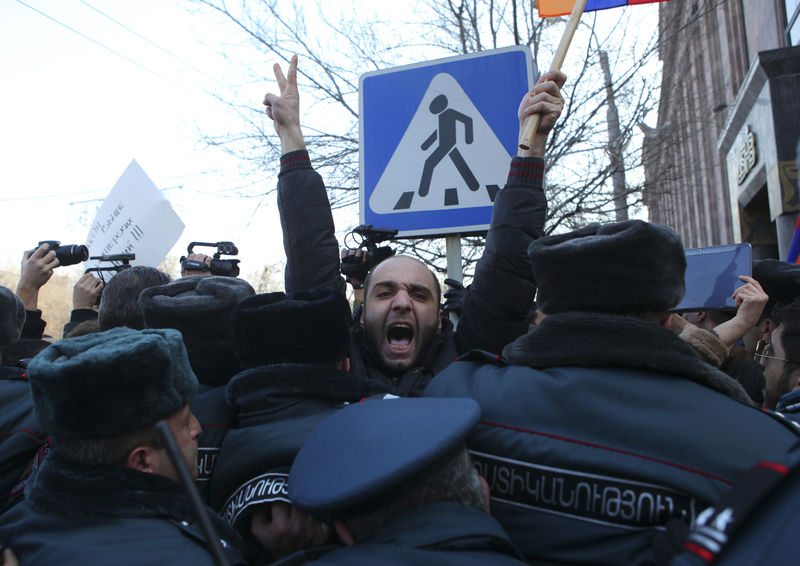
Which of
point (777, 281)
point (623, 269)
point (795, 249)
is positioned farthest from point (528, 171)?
point (795, 249)

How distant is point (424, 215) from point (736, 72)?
1414cm

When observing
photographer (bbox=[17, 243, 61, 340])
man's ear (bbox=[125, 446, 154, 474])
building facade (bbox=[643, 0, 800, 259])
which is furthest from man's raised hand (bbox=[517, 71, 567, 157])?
building facade (bbox=[643, 0, 800, 259])

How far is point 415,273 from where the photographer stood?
2957 mm

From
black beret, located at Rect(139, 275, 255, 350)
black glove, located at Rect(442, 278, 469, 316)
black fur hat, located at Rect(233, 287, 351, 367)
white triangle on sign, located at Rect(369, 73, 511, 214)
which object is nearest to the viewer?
black fur hat, located at Rect(233, 287, 351, 367)

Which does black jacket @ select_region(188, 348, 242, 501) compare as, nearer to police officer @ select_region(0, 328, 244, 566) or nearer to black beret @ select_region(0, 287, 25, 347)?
police officer @ select_region(0, 328, 244, 566)

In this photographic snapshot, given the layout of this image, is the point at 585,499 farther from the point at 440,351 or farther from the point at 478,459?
the point at 440,351

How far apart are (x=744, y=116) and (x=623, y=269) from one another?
1185 cm

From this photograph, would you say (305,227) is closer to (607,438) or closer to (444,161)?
(444,161)

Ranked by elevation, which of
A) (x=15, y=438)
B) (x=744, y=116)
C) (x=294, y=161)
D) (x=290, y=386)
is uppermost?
(x=744, y=116)

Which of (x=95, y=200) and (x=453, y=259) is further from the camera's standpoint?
(x=95, y=200)

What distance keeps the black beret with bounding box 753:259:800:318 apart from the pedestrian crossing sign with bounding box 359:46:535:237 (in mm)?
1309

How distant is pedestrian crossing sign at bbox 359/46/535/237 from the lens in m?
3.15

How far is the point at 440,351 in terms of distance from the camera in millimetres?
2768

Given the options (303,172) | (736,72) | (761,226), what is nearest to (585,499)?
(303,172)
